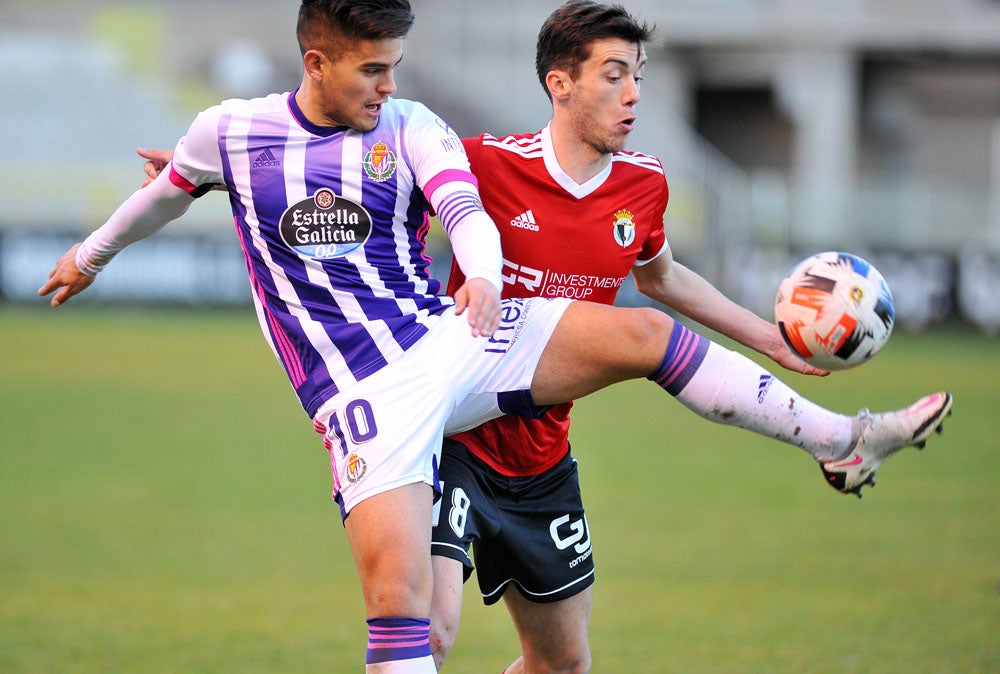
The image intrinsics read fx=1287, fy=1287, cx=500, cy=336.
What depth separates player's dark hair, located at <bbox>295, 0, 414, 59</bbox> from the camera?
3.98 metres

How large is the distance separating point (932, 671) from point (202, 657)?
338 cm

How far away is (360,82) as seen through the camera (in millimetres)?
4031

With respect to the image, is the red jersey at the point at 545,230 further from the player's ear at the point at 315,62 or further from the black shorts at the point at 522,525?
the player's ear at the point at 315,62

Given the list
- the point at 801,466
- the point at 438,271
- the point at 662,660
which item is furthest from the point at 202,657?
the point at 438,271

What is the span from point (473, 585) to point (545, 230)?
14.7ft

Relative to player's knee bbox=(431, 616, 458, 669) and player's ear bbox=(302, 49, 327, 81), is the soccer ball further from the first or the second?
player's ear bbox=(302, 49, 327, 81)

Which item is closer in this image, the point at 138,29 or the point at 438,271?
the point at 438,271

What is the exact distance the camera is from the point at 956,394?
15.4 meters

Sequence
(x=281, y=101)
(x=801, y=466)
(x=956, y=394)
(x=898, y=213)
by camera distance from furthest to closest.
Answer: (x=898, y=213)
(x=956, y=394)
(x=801, y=466)
(x=281, y=101)

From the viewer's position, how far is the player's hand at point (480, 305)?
12.0 ft

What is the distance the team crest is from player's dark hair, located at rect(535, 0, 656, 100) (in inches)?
62.5

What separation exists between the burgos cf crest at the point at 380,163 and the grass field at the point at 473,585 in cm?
279

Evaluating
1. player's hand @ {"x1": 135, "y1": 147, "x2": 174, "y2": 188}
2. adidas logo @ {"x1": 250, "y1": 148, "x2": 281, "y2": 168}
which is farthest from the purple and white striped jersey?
player's hand @ {"x1": 135, "y1": 147, "x2": 174, "y2": 188}

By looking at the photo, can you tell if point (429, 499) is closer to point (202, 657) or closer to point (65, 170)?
point (202, 657)
